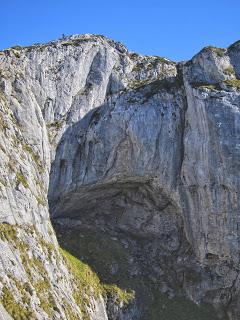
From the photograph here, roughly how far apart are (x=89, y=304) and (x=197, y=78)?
22.2 metres

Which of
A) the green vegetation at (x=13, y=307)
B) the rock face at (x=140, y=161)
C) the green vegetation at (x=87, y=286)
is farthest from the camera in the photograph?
the rock face at (x=140, y=161)

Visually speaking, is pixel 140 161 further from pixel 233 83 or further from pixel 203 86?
pixel 233 83

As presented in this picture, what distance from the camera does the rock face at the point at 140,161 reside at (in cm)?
4191

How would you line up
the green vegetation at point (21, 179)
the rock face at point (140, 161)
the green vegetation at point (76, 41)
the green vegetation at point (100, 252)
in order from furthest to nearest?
the green vegetation at point (76, 41)
the rock face at point (140, 161)
the green vegetation at point (100, 252)
the green vegetation at point (21, 179)

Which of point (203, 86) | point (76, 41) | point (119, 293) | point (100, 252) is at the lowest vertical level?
point (119, 293)

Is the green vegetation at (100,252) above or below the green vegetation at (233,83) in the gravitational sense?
below

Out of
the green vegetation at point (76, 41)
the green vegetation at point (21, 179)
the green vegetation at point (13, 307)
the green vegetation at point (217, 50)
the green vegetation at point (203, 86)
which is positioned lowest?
the green vegetation at point (13, 307)

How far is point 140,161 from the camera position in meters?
45.0

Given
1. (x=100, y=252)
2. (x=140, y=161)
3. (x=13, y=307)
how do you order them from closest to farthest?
(x=13, y=307)
(x=100, y=252)
(x=140, y=161)

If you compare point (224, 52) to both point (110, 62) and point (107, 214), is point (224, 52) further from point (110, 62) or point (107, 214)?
point (107, 214)

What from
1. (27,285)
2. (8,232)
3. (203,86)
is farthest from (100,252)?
(203,86)

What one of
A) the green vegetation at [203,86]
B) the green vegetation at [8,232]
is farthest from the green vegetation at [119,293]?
the green vegetation at [203,86]

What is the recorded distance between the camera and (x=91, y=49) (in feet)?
167

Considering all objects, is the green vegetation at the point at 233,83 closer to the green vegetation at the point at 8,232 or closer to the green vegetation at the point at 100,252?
the green vegetation at the point at 100,252
